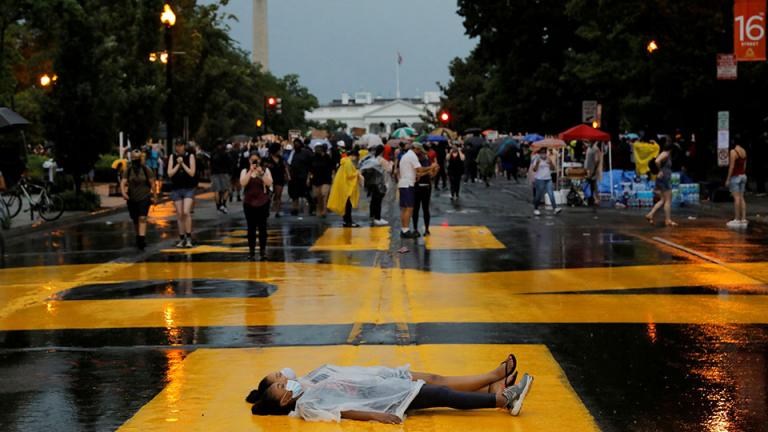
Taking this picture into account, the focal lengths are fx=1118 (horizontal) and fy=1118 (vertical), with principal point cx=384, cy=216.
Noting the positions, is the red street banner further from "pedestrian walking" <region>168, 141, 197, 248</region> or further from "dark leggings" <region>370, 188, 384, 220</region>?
"pedestrian walking" <region>168, 141, 197, 248</region>

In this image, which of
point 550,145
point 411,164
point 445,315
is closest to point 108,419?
point 445,315

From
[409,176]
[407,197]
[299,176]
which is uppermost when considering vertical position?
[409,176]

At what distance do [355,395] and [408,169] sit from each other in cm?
1341

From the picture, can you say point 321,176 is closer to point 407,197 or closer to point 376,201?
point 376,201

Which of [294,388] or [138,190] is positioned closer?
[294,388]

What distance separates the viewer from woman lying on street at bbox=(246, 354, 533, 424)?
730 centimetres

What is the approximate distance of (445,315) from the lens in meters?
11.9

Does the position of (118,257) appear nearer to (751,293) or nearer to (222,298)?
(222,298)

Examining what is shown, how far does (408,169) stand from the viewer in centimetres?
2059

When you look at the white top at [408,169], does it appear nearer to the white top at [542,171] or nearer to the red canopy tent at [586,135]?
the white top at [542,171]

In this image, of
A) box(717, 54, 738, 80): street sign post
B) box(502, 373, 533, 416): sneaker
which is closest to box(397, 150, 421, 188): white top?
box(717, 54, 738, 80): street sign post

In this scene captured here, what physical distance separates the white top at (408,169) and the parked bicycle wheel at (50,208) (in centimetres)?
1007

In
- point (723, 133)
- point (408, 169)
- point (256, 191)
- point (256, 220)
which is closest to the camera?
point (256, 191)

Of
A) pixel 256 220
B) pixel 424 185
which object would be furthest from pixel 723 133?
pixel 256 220
